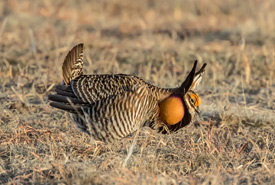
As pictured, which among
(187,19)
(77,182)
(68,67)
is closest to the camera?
(77,182)

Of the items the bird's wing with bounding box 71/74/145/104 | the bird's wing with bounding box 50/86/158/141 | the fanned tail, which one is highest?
the fanned tail

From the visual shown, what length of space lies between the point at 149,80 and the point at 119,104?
232 cm

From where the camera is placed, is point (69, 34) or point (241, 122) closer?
point (241, 122)

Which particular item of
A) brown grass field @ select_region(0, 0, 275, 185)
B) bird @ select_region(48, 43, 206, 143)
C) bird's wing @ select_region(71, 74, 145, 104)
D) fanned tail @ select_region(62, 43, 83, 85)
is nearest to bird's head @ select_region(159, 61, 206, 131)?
bird @ select_region(48, 43, 206, 143)

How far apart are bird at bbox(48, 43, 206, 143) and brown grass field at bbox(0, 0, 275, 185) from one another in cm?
14

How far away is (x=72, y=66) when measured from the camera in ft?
14.2

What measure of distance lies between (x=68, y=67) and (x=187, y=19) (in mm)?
6007

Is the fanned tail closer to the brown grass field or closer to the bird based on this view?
the bird

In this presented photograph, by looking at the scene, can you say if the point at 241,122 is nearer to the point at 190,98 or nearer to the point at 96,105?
the point at 190,98

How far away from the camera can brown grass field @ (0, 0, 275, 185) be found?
3.41 meters

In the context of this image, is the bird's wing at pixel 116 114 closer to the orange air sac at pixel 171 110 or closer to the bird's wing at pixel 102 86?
the bird's wing at pixel 102 86

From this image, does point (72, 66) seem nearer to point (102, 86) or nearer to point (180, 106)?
point (102, 86)

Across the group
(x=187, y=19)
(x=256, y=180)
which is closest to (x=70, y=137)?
(x=256, y=180)

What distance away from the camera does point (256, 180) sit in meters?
3.28
